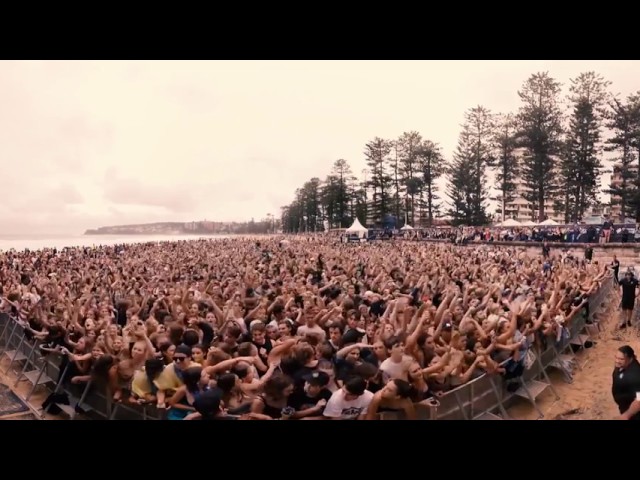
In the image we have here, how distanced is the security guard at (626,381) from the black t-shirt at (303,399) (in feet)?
10.2

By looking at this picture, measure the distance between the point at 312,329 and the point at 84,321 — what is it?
174 inches

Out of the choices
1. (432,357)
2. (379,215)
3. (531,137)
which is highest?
(531,137)

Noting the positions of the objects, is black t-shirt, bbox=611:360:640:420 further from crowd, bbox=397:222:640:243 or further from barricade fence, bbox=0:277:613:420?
crowd, bbox=397:222:640:243

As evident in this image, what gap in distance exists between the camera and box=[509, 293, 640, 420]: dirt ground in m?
7.01

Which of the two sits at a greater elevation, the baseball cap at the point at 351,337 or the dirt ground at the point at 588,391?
the baseball cap at the point at 351,337

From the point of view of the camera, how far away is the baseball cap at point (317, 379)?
457 cm

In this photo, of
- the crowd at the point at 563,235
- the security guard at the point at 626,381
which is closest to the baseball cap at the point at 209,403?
the security guard at the point at 626,381

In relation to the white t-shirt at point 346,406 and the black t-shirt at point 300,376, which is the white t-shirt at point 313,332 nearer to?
the black t-shirt at point 300,376

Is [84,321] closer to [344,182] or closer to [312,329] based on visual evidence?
[312,329]

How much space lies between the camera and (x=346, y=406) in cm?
422

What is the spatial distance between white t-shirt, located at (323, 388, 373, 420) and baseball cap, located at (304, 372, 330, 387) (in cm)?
32

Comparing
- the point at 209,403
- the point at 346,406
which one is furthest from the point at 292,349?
the point at 209,403
